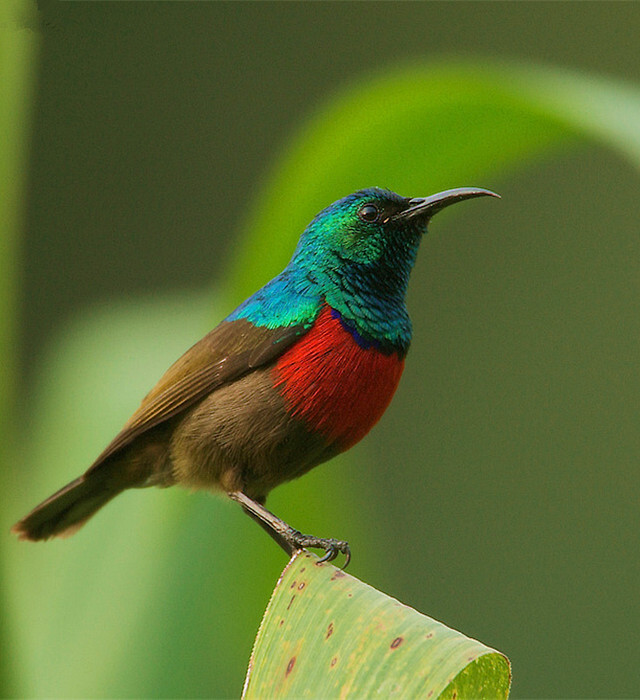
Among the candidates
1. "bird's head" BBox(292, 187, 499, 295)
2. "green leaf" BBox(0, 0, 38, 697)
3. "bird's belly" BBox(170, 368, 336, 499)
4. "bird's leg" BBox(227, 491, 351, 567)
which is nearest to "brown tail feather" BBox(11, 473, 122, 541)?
"green leaf" BBox(0, 0, 38, 697)

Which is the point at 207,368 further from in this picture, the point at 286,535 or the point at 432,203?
the point at 432,203

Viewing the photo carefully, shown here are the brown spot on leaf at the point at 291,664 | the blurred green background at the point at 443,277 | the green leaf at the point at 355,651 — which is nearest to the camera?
the green leaf at the point at 355,651

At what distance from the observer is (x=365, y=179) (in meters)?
1.90

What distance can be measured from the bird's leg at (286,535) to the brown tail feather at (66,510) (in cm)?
37

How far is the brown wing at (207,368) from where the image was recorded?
186cm

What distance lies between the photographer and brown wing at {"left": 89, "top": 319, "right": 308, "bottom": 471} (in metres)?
1.86

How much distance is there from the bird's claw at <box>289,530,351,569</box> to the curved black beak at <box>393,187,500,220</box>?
589mm

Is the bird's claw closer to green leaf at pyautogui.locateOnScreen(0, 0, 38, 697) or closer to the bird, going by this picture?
the bird

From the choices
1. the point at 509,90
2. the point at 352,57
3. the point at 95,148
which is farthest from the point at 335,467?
the point at 352,57

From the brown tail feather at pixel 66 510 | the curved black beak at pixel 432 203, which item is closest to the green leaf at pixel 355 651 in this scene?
the curved black beak at pixel 432 203

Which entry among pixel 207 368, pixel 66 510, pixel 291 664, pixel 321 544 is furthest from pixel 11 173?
pixel 291 664

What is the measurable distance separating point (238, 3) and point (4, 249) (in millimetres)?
3646

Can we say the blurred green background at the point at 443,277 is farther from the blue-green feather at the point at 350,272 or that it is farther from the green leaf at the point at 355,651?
the green leaf at the point at 355,651

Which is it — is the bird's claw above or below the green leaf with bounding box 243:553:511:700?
above
